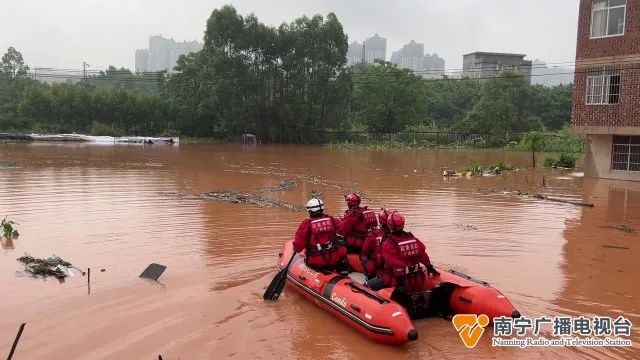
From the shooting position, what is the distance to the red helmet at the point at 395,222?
24.2ft

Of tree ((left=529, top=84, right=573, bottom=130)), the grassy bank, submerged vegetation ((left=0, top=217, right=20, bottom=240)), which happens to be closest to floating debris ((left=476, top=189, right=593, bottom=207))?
submerged vegetation ((left=0, top=217, right=20, bottom=240))

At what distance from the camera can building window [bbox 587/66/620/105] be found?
2395 centimetres

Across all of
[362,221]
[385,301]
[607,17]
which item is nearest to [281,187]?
[362,221]

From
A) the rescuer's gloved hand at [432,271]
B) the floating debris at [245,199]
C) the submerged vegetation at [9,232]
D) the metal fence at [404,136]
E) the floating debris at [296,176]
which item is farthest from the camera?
the metal fence at [404,136]

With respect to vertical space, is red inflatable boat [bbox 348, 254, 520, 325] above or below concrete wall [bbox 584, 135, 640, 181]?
below

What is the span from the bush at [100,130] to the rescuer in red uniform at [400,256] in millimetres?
47442

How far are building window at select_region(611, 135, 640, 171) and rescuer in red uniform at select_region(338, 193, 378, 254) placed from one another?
19946mm

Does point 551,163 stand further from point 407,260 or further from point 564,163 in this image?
point 407,260

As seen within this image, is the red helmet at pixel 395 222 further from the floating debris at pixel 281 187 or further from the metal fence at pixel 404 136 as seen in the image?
the metal fence at pixel 404 136

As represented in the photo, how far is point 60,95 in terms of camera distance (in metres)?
50.9

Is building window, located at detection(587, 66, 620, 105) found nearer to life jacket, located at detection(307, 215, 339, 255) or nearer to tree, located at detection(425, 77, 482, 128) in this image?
life jacket, located at detection(307, 215, 339, 255)

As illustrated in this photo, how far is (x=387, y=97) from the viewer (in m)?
56.6

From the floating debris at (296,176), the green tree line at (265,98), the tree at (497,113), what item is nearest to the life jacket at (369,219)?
the floating debris at (296,176)

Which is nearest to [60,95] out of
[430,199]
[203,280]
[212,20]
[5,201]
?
[212,20]
